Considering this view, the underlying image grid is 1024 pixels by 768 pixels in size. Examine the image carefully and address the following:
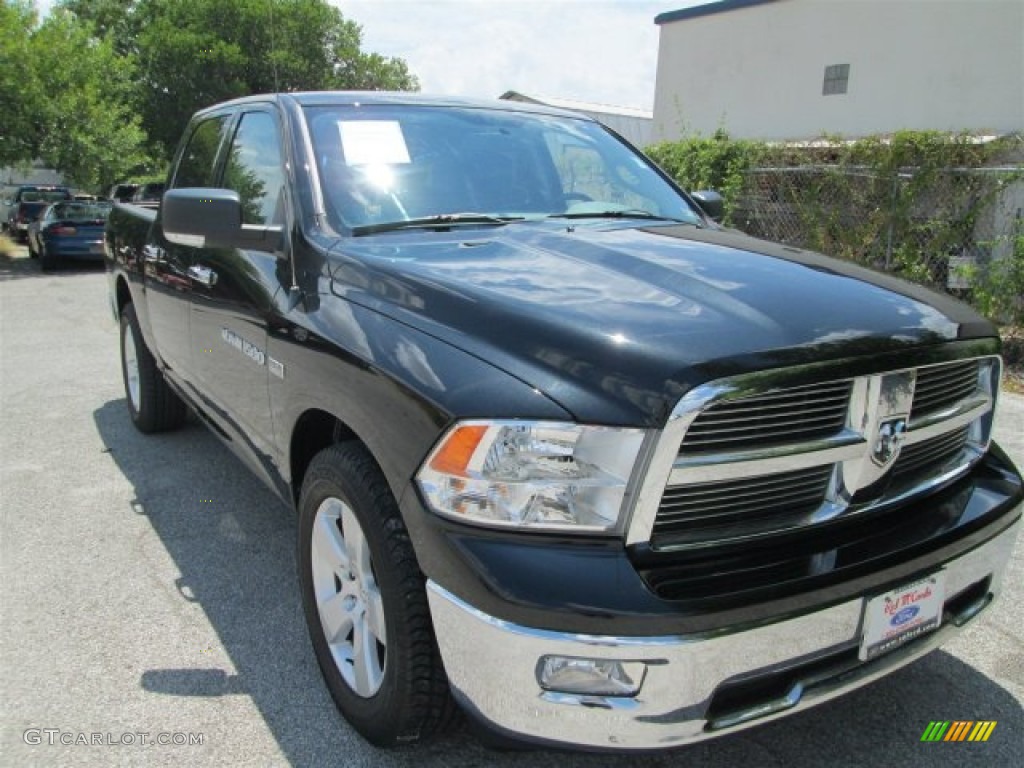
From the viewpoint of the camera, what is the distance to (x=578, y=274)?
2.27 meters

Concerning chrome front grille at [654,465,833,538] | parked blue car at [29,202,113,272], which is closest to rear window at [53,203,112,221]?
parked blue car at [29,202,113,272]

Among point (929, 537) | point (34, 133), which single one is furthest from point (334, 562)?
point (34, 133)

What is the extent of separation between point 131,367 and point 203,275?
7.38 ft

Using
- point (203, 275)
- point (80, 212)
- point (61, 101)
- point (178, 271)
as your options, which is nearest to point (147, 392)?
point (178, 271)

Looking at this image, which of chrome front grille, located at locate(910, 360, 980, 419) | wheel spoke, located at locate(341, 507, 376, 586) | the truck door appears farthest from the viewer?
the truck door

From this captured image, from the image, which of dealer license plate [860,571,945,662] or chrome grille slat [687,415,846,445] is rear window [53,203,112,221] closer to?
chrome grille slat [687,415,846,445]

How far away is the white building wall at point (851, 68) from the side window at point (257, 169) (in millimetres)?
11237

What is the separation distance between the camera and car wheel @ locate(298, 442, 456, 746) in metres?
2.05

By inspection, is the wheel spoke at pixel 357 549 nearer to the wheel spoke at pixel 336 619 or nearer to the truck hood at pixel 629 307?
the wheel spoke at pixel 336 619

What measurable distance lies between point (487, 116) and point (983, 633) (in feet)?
9.11

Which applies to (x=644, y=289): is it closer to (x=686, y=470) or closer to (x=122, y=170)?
(x=686, y=470)

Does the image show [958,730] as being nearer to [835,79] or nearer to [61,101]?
[835,79]

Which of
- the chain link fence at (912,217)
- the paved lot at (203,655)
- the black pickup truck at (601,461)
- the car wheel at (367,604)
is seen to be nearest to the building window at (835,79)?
the chain link fence at (912,217)

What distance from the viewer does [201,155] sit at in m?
4.33
